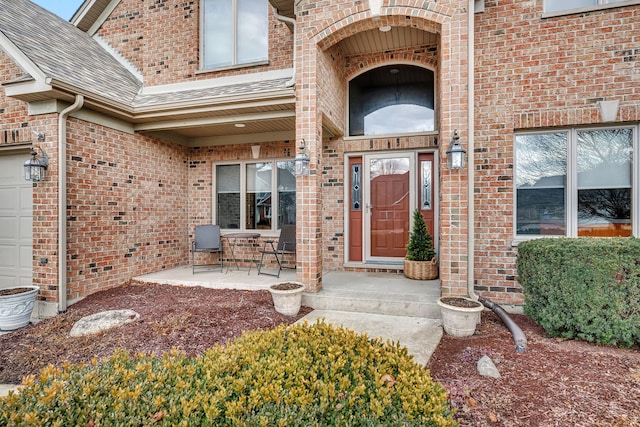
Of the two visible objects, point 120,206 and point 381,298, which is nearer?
point 381,298

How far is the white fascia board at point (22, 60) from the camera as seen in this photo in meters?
4.46

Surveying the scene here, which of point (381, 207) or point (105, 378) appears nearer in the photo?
point (105, 378)

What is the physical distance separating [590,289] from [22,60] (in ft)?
24.0

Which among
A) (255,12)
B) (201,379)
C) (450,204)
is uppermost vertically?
(255,12)

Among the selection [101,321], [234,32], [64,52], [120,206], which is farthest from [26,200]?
[234,32]

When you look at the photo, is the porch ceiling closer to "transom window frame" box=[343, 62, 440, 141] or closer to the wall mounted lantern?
"transom window frame" box=[343, 62, 440, 141]

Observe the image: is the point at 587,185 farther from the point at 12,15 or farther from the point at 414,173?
the point at 12,15

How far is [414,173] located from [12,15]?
722 centimetres

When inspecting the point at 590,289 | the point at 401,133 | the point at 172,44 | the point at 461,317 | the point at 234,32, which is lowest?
the point at 461,317

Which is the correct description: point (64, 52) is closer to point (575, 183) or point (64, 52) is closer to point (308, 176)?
point (308, 176)

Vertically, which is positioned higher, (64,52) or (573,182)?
(64,52)

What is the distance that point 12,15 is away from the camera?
5547 millimetres

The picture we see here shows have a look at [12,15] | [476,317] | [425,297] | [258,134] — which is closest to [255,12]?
[258,134]

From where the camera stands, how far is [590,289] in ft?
10.7
